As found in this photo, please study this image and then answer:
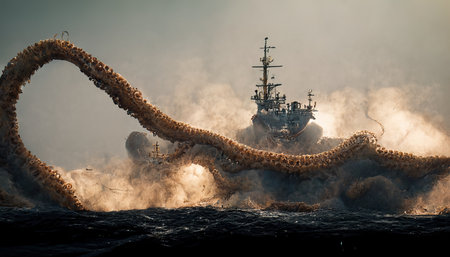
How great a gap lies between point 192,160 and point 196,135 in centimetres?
72

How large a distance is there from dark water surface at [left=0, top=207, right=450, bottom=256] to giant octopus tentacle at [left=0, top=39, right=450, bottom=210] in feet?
5.42

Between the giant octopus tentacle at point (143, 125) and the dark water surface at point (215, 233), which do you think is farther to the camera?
the giant octopus tentacle at point (143, 125)

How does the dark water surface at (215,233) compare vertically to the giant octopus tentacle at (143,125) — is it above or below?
Result: below

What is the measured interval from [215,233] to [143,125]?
4.65m

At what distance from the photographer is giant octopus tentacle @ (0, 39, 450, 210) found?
9.06m

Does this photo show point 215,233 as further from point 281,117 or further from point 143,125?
point 281,117

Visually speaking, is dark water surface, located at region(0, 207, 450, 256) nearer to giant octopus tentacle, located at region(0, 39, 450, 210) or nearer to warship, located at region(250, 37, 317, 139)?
giant octopus tentacle, located at region(0, 39, 450, 210)

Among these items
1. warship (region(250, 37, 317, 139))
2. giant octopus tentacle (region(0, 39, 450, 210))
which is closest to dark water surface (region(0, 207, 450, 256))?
giant octopus tentacle (region(0, 39, 450, 210))

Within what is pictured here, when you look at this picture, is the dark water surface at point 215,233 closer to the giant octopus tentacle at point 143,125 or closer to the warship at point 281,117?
the giant octopus tentacle at point 143,125

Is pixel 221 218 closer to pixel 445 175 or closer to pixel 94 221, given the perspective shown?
pixel 94 221

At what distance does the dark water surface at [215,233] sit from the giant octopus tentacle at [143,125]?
5.42ft

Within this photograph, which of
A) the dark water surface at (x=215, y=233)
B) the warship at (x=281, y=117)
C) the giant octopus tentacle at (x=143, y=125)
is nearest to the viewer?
the dark water surface at (x=215, y=233)

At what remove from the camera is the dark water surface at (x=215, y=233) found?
18.6 ft

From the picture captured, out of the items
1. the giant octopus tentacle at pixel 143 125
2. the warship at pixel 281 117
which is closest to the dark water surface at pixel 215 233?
the giant octopus tentacle at pixel 143 125
